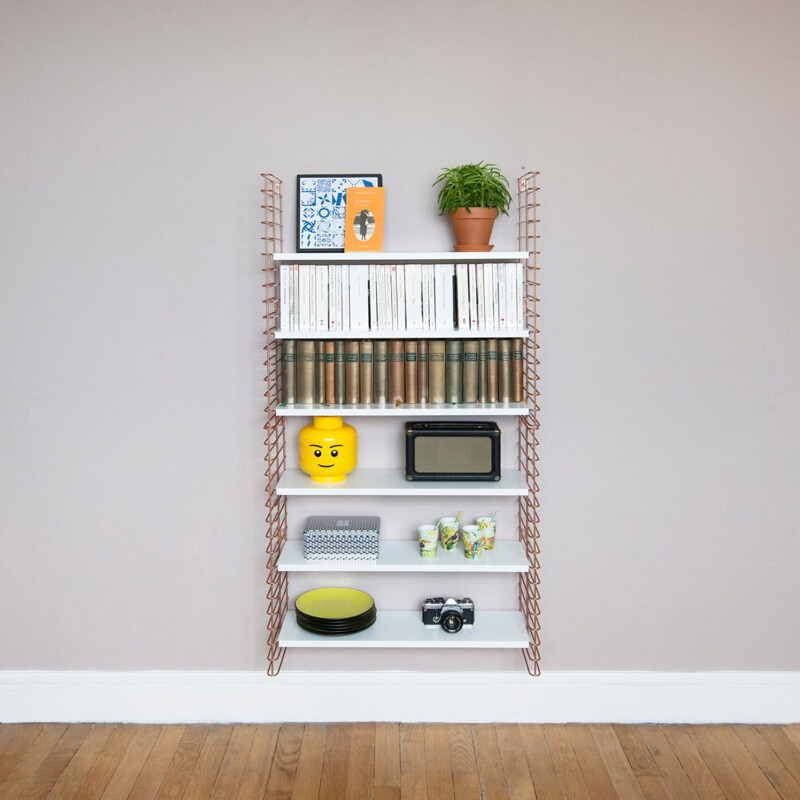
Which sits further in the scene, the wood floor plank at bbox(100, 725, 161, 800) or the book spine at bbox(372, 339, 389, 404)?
the book spine at bbox(372, 339, 389, 404)

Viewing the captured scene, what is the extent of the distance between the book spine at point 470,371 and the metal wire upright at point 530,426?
20cm

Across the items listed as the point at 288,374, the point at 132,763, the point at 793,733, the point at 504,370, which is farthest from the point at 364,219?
the point at 793,733

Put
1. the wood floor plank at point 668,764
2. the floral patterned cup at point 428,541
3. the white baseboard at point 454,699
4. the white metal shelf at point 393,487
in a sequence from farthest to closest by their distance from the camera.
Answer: the white baseboard at point 454,699 < the floral patterned cup at point 428,541 < the white metal shelf at point 393,487 < the wood floor plank at point 668,764

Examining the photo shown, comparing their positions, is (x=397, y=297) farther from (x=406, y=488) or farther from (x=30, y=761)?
(x=30, y=761)

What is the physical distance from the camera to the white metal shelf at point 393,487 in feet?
7.72

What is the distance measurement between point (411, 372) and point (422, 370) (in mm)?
34

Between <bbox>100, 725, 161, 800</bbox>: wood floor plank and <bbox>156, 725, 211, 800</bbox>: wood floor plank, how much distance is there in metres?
0.09

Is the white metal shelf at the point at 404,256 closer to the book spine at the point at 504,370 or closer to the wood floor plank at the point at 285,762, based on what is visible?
the book spine at the point at 504,370

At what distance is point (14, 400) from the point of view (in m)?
2.61

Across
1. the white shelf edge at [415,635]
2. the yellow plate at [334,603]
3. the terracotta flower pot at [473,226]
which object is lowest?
the white shelf edge at [415,635]

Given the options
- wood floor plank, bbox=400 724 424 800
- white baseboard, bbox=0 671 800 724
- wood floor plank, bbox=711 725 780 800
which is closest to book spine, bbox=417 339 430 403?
white baseboard, bbox=0 671 800 724

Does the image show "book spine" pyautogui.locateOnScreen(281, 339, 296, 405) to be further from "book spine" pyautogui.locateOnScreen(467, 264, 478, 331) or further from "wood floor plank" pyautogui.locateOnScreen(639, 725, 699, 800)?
"wood floor plank" pyautogui.locateOnScreen(639, 725, 699, 800)

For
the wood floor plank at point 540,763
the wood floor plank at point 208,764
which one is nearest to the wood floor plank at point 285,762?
the wood floor plank at point 208,764

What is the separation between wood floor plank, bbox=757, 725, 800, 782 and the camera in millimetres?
2383
